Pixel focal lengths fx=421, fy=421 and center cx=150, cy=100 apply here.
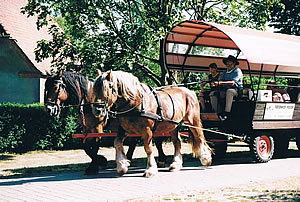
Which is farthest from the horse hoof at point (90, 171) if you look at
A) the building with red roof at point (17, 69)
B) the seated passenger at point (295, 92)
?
the building with red roof at point (17, 69)

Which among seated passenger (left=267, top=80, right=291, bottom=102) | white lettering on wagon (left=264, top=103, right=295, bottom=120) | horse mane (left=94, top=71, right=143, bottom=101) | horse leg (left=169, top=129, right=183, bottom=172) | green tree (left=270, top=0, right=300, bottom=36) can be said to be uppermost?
green tree (left=270, top=0, right=300, bottom=36)

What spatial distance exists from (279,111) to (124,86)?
4.66 m

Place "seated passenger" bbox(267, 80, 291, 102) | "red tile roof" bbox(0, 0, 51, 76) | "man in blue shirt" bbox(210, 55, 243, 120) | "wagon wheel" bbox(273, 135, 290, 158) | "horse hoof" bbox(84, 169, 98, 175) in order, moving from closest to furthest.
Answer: "horse hoof" bbox(84, 169, 98, 175)
"man in blue shirt" bbox(210, 55, 243, 120)
"seated passenger" bbox(267, 80, 291, 102)
"wagon wheel" bbox(273, 135, 290, 158)
"red tile roof" bbox(0, 0, 51, 76)

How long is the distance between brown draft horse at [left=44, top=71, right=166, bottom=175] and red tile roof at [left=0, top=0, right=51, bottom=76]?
11.3 metres

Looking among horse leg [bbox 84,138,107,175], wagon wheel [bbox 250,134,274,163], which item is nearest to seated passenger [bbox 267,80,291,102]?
wagon wheel [bbox 250,134,274,163]

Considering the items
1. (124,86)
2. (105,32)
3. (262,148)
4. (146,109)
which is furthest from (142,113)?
(105,32)

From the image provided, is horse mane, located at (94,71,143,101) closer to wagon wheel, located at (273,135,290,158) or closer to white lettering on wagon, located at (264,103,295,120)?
white lettering on wagon, located at (264,103,295,120)

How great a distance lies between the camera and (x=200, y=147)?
9.73 metres

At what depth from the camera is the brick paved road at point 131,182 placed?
6.82m

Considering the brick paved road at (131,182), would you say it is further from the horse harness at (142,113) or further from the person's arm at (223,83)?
the person's arm at (223,83)

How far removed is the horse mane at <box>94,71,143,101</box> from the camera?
796 cm

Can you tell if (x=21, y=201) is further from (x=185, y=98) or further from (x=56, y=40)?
(x=56, y=40)

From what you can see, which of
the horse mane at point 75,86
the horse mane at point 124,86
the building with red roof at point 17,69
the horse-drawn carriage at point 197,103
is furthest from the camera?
the building with red roof at point 17,69

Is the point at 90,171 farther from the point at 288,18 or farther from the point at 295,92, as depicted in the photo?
the point at 288,18
